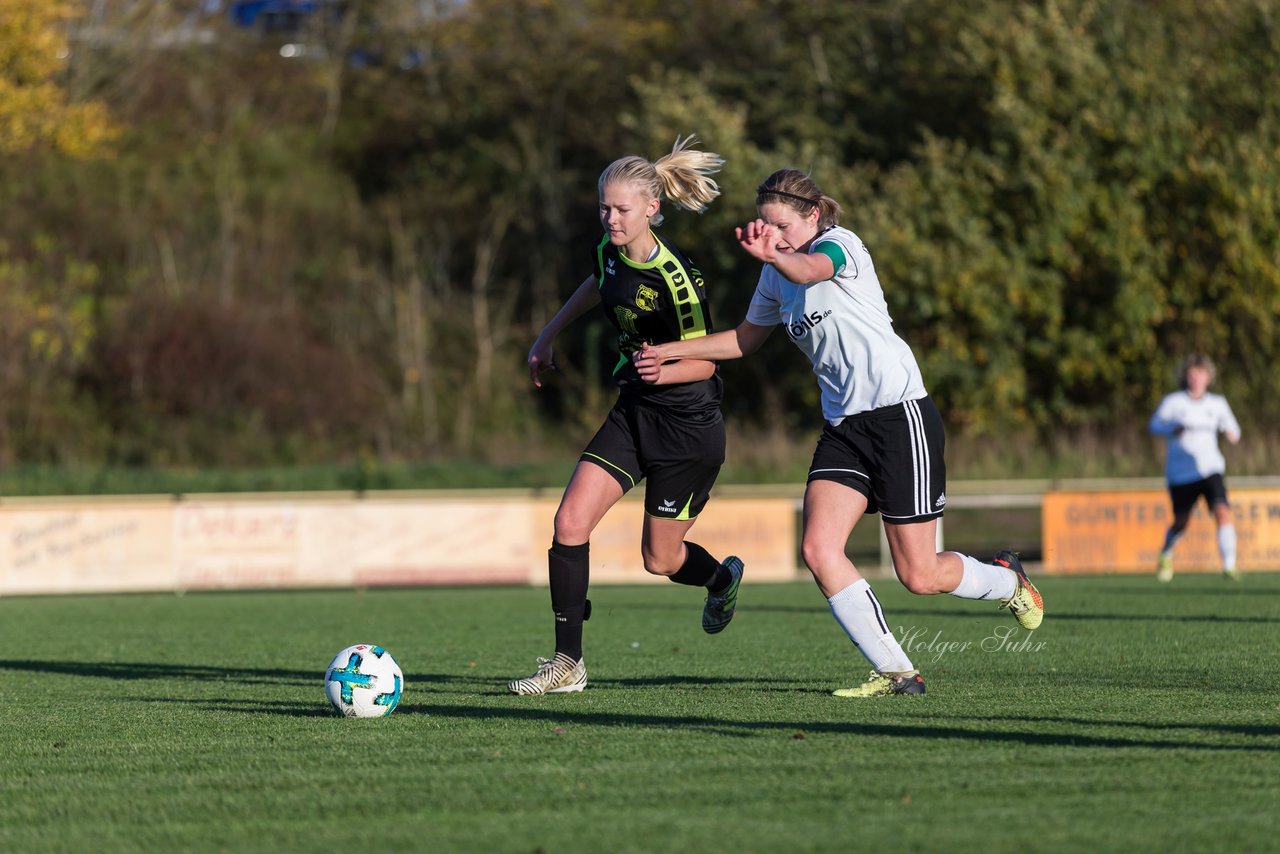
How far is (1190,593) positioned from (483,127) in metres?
27.5

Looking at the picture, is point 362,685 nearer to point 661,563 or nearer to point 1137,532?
point 661,563

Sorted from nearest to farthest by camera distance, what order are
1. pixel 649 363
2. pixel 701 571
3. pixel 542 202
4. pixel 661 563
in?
pixel 649 363 < pixel 661 563 < pixel 701 571 < pixel 542 202

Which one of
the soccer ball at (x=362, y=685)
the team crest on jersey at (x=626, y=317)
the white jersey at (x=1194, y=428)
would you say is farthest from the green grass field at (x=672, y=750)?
the white jersey at (x=1194, y=428)

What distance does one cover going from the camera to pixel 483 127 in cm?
3831

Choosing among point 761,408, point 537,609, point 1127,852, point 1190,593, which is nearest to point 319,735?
point 1127,852

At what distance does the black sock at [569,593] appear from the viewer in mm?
7055

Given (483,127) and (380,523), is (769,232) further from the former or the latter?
(483,127)

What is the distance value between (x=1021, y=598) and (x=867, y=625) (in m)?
0.99

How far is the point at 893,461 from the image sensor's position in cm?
630

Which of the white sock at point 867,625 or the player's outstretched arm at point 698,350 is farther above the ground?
the player's outstretched arm at point 698,350

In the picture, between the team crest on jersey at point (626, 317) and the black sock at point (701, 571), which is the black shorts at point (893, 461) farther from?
the black sock at point (701, 571)

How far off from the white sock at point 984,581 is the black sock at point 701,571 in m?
1.20

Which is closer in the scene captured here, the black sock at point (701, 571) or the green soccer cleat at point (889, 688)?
the green soccer cleat at point (889, 688)

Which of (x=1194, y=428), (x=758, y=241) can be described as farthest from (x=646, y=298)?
(x=1194, y=428)
